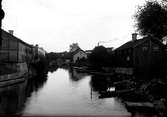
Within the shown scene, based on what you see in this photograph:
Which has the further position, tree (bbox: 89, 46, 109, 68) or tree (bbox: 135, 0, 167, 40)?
tree (bbox: 89, 46, 109, 68)

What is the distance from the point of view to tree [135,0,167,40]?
44.3 metres

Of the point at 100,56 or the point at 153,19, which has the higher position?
the point at 153,19

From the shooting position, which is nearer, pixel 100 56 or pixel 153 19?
pixel 153 19

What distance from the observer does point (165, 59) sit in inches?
1391

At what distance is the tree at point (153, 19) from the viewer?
4434 centimetres

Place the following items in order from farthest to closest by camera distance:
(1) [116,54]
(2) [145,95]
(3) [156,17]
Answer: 1. (1) [116,54]
2. (3) [156,17]
3. (2) [145,95]

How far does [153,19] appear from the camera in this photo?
45.6 meters

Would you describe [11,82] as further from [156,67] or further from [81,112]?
[156,67]

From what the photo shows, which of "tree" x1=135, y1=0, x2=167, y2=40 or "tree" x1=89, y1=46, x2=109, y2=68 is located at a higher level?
"tree" x1=135, y1=0, x2=167, y2=40

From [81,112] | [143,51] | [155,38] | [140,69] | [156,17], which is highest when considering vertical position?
[156,17]

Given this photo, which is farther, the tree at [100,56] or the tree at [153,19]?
the tree at [100,56]

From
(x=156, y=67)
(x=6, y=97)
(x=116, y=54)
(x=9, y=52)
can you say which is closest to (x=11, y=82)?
(x=6, y=97)

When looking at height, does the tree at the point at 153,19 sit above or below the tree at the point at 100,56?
Answer: above

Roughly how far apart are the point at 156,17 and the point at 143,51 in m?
9.81
